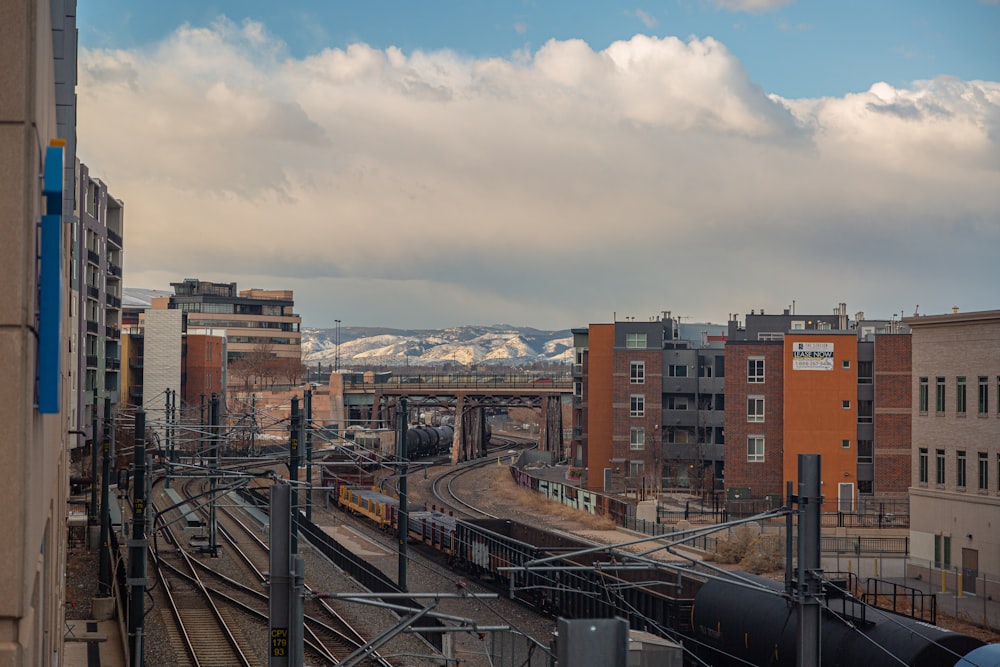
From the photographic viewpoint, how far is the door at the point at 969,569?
38.5 meters

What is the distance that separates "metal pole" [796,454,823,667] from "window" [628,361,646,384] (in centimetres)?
5982

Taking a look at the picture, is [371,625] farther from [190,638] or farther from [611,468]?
[611,468]

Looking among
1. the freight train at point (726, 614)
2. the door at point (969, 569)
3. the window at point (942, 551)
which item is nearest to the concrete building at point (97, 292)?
the freight train at point (726, 614)

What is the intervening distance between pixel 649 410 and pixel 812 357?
44.3ft

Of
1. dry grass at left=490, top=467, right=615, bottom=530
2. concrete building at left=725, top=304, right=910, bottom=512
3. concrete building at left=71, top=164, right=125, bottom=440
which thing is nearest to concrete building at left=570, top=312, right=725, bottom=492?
dry grass at left=490, top=467, right=615, bottom=530

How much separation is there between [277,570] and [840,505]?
55.9 metres

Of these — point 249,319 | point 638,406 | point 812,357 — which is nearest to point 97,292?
point 638,406

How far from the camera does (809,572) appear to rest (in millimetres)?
16172

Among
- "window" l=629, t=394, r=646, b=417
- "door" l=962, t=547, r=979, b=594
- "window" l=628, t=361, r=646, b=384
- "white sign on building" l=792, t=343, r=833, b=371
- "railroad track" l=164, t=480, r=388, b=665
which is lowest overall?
"railroad track" l=164, t=480, r=388, b=665

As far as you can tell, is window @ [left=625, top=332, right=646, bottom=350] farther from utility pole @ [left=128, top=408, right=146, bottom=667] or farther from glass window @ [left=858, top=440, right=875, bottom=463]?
utility pole @ [left=128, top=408, right=146, bottom=667]

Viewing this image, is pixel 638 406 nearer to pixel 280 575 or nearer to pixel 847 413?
pixel 847 413

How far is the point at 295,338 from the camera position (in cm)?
18438

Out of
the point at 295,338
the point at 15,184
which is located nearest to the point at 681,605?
the point at 15,184

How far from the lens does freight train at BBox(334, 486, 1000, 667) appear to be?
63.0ft
